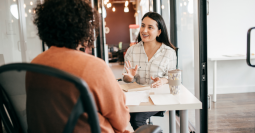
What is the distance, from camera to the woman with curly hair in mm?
611

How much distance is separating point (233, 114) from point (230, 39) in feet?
5.31

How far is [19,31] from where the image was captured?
81.7 inches

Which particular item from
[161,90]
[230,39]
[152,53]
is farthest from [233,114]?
[161,90]

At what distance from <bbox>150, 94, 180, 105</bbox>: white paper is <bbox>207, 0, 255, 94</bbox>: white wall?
2.74 metres

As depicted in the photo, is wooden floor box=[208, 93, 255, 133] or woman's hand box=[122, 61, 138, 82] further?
wooden floor box=[208, 93, 255, 133]

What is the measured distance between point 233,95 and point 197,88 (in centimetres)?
225

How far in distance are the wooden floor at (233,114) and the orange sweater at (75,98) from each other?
6.33 feet

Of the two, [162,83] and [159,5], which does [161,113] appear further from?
[159,5]

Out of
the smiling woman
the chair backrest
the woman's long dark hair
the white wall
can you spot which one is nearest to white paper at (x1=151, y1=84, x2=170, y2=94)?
the smiling woman

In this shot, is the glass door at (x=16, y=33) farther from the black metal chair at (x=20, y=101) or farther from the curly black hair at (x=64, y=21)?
the black metal chair at (x=20, y=101)

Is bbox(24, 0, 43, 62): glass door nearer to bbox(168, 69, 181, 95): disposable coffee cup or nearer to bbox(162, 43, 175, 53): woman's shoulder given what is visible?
bbox(162, 43, 175, 53): woman's shoulder

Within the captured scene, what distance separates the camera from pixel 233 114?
9.34 ft

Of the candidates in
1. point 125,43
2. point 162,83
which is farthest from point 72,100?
point 125,43

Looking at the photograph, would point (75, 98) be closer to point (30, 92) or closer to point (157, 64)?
point (30, 92)
